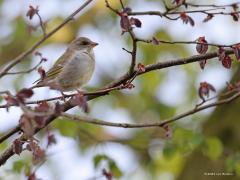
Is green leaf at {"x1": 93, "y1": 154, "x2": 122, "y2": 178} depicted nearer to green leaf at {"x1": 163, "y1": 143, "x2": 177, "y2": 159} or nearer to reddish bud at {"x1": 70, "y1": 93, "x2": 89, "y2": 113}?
green leaf at {"x1": 163, "y1": 143, "x2": 177, "y2": 159}

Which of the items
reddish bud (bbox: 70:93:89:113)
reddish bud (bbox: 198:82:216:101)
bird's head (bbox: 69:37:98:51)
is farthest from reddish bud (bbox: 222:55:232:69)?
bird's head (bbox: 69:37:98:51)

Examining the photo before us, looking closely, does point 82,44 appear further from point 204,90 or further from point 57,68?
point 204,90

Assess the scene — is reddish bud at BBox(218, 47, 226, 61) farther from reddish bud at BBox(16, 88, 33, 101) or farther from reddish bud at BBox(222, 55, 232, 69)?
reddish bud at BBox(16, 88, 33, 101)

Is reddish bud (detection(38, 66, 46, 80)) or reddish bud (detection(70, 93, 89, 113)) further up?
reddish bud (detection(38, 66, 46, 80))

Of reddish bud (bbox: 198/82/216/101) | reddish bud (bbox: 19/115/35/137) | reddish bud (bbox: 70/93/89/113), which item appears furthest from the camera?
reddish bud (bbox: 198/82/216/101)

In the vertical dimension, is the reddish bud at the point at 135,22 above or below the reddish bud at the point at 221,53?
above

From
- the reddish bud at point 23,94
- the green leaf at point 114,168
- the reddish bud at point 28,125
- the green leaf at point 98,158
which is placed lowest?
the reddish bud at point 28,125

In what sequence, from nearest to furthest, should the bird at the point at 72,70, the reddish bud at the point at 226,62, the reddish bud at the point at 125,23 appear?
the reddish bud at the point at 125,23 → the reddish bud at the point at 226,62 → the bird at the point at 72,70

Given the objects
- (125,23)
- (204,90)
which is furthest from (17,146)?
→ (204,90)

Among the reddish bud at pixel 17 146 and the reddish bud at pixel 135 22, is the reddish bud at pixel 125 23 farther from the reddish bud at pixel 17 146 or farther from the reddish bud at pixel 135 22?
the reddish bud at pixel 17 146

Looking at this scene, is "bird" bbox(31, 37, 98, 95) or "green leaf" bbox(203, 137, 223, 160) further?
"green leaf" bbox(203, 137, 223, 160)

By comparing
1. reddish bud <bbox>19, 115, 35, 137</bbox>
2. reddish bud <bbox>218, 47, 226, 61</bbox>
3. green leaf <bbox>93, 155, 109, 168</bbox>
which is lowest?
reddish bud <bbox>19, 115, 35, 137</bbox>

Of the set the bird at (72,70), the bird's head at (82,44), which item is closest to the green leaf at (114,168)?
the bird at (72,70)

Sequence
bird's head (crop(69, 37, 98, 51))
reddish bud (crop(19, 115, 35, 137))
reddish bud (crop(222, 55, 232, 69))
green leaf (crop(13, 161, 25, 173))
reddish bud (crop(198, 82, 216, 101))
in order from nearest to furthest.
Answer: reddish bud (crop(19, 115, 35, 137)), reddish bud (crop(222, 55, 232, 69)), reddish bud (crop(198, 82, 216, 101)), green leaf (crop(13, 161, 25, 173)), bird's head (crop(69, 37, 98, 51))
